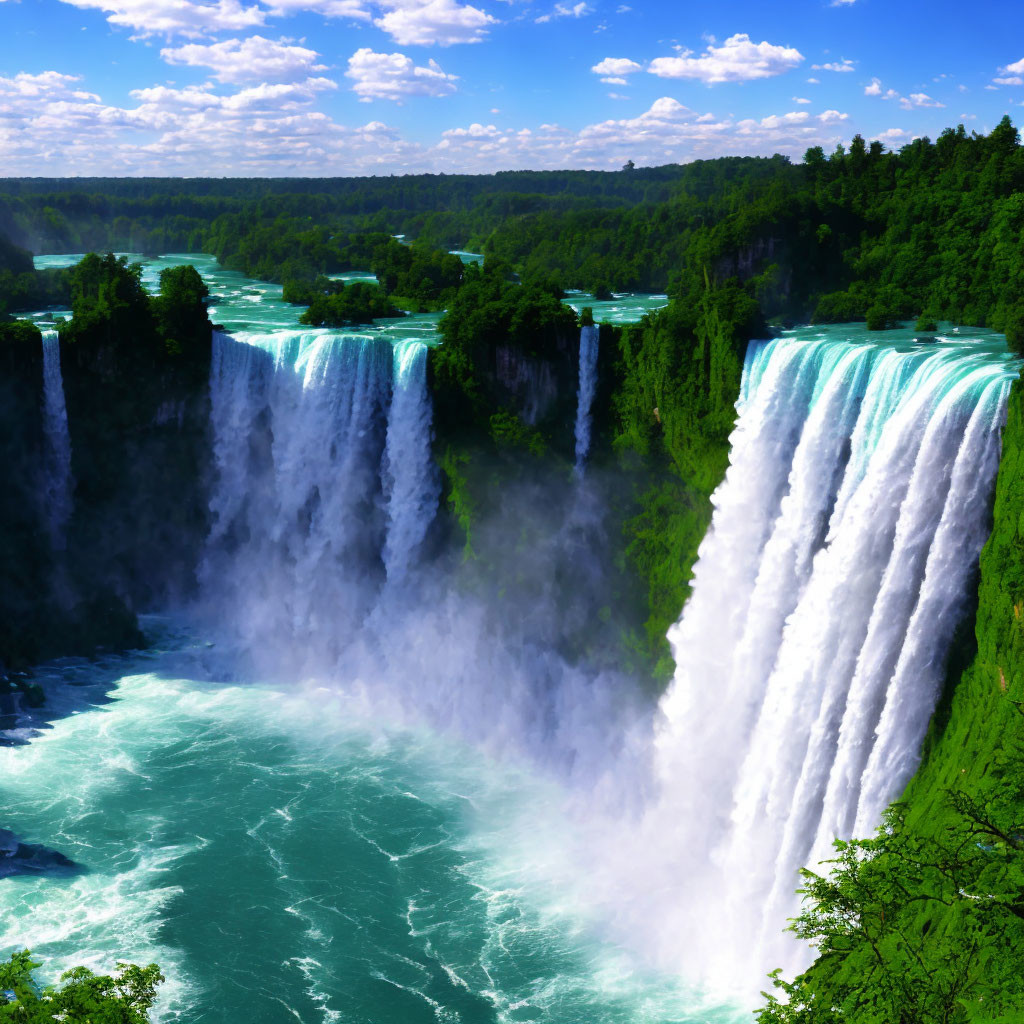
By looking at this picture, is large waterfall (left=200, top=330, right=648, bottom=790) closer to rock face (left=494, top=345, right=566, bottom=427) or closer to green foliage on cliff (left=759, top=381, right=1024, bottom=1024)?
rock face (left=494, top=345, right=566, bottom=427)

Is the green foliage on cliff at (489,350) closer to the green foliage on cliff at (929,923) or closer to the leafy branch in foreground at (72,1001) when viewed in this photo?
the green foliage on cliff at (929,923)

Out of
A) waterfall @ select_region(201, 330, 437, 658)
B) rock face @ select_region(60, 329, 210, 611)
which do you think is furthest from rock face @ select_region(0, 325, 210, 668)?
waterfall @ select_region(201, 330, 437, 658)

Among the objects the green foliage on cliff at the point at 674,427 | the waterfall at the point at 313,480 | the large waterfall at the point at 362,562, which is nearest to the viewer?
the green foliage on cliff at the point at 674,427

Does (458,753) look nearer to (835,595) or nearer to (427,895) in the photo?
(427,895)

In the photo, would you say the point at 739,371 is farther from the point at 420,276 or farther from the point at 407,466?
the point at 420,276

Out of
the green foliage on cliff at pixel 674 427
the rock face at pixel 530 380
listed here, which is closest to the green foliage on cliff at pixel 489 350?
the rock face at pixel 530 380

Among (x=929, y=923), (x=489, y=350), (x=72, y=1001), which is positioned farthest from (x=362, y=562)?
(x=72, y=1001)
